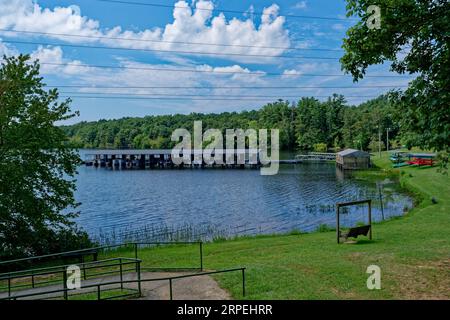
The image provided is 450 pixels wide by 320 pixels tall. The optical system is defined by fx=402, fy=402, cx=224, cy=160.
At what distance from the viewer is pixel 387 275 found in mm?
11758

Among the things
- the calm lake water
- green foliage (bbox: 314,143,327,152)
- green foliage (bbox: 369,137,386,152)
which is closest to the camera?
the calm lake water

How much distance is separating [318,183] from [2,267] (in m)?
51.0

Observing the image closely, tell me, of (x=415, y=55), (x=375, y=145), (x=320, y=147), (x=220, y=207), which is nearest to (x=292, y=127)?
(x=320, y=147)

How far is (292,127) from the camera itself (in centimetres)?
16088

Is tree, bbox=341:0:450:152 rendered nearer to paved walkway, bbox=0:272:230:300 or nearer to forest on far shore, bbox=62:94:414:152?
paved walkway, bbox=0:272:230:300

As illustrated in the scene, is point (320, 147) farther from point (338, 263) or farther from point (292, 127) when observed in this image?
point (338, 263)

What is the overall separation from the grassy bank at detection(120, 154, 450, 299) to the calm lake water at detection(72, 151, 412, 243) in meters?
10.0

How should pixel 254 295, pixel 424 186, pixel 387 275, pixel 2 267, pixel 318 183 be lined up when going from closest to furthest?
pixel 254 295 < pixel 387 275 < pixel 2 267 < pixel 424 186 < pixel 318 183

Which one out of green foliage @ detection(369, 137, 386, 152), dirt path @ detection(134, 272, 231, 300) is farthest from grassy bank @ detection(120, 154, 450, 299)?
green foliage @ detection(369, 137, 386, 152)

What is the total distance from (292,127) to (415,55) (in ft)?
496

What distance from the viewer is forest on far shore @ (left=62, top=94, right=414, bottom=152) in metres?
123

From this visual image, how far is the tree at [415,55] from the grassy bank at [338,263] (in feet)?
12.6

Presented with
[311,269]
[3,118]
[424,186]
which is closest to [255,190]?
[424,186]

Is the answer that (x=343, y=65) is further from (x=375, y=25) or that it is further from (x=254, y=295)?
(x=254, y=295)
